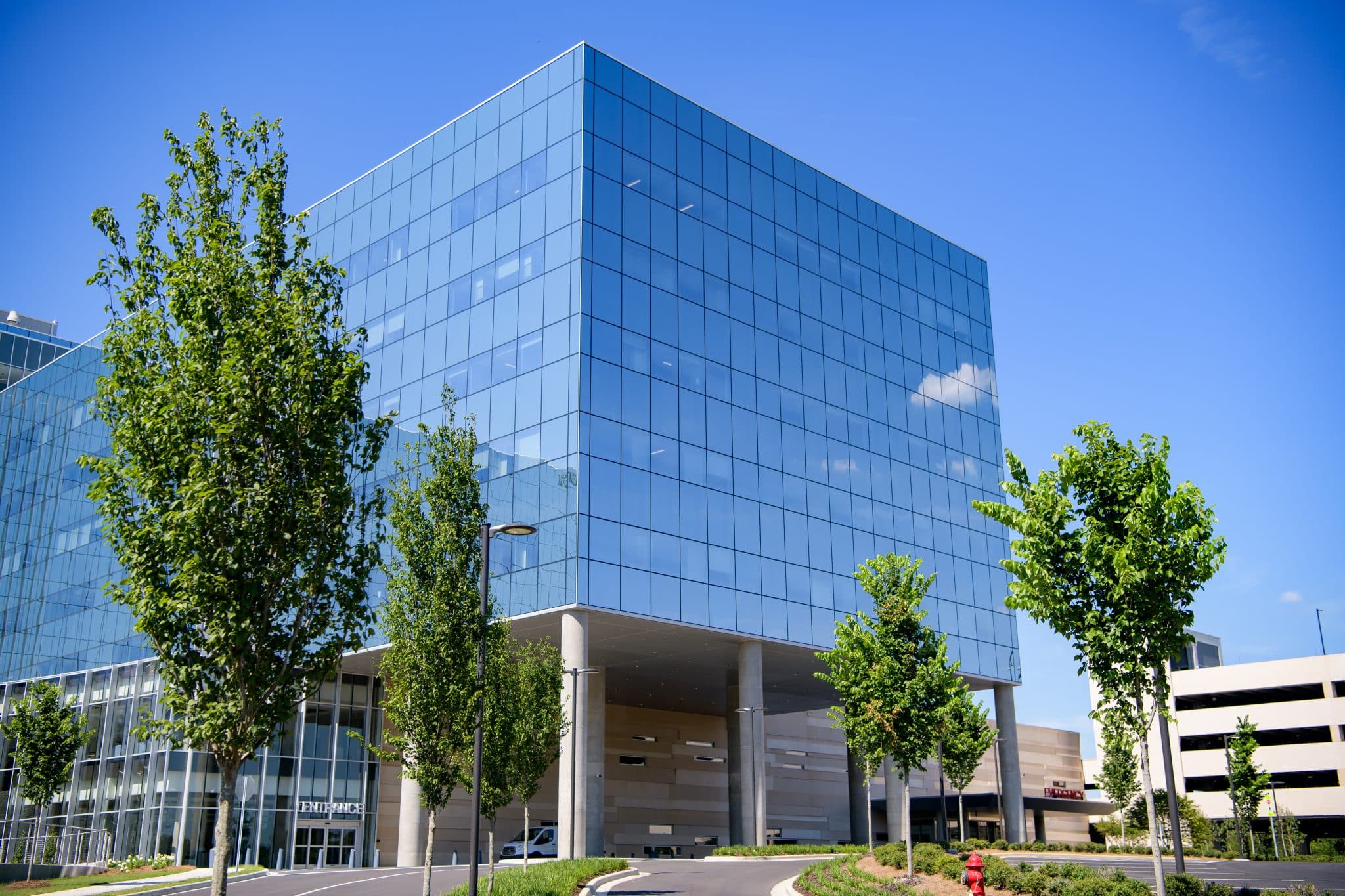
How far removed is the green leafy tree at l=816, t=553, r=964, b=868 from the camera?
35.0m

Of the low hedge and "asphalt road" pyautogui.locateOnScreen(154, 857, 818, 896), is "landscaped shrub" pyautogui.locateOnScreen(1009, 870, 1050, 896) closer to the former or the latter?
"asphalt road" pyautogui.locateOnScreen(154, 857, 818, 896)

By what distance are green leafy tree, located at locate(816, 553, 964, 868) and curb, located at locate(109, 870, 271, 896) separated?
847 inches

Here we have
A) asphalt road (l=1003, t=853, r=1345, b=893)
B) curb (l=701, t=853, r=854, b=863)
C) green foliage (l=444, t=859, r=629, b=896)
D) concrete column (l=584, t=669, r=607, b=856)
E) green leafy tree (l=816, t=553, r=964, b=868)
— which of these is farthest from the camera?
concrete column (l=584, t=669, r=607, b=856)

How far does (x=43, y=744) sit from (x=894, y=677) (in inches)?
1462

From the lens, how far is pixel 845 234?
6544cm

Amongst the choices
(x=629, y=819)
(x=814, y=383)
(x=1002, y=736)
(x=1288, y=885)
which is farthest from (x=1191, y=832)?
(x=1288, y=885)

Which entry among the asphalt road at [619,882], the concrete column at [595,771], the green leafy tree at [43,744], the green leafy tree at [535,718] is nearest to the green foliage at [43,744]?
the green leafy tree at [43,744]

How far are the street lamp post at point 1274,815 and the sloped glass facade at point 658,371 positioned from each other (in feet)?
70.6

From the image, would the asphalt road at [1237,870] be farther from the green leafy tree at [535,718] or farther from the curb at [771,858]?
the green leafy tree at [535,718]

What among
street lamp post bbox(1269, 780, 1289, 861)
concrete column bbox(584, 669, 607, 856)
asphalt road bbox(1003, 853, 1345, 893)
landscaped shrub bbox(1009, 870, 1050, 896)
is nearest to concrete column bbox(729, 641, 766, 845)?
concrete column bbox(584, 669, 607, 856)

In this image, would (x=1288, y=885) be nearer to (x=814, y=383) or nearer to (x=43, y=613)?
(x=814, y=383)

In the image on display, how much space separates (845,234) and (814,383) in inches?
420

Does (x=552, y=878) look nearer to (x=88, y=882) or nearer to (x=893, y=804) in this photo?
(x=88, y=882)

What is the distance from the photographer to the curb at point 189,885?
33125 millimetres
